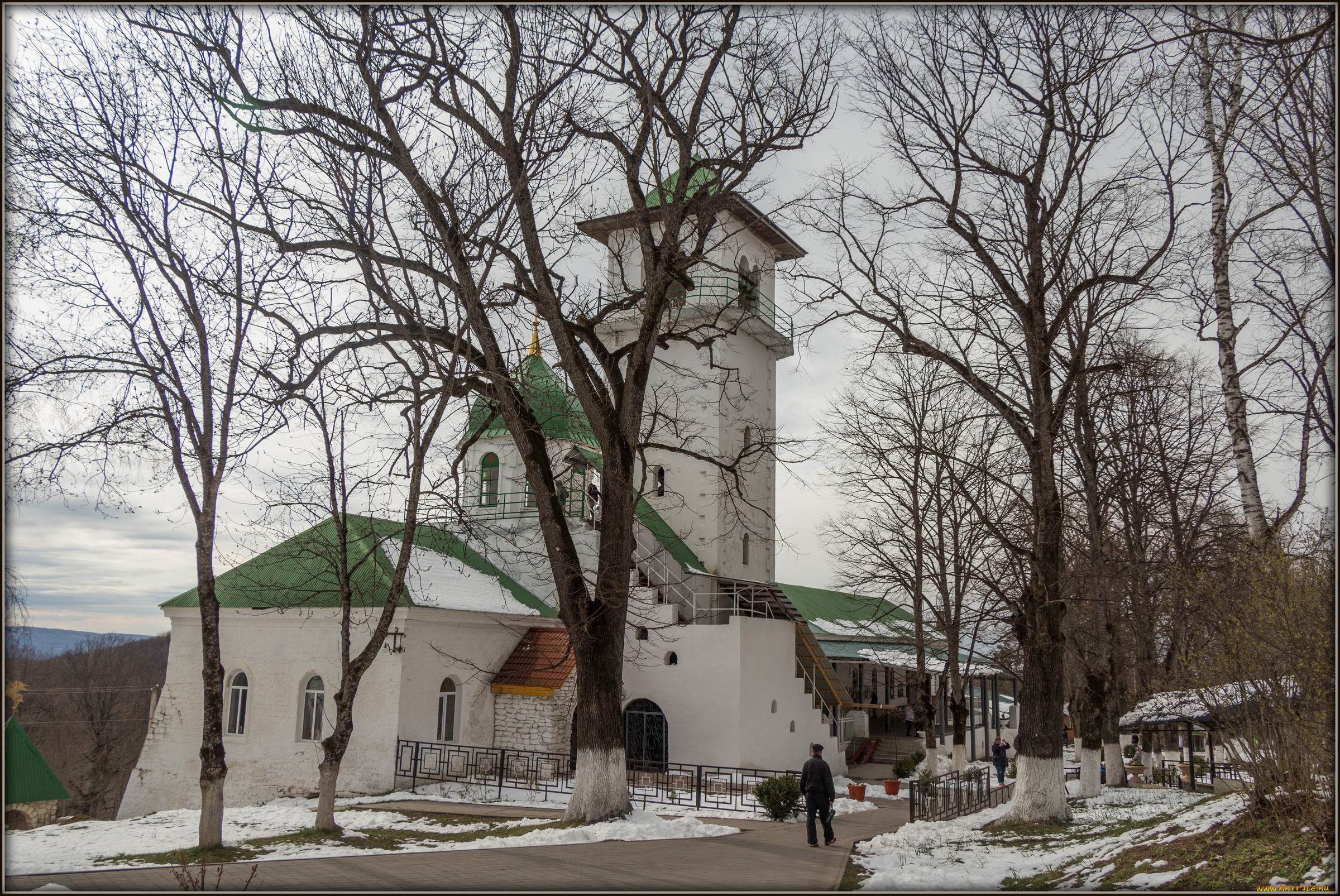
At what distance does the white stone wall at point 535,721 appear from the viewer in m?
20.0

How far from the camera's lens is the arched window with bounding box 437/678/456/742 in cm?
1942

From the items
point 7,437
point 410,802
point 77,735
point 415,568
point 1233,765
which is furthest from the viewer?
point 77,735

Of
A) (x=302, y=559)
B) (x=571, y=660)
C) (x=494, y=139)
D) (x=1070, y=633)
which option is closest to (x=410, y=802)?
(x=571, y=660)

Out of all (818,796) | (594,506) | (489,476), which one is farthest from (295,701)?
(818,796)

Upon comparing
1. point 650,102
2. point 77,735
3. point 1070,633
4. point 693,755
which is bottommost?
point 77,735

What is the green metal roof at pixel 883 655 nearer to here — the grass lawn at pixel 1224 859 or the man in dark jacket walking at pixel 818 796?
the man in dark jacket walking at pixel 818 796

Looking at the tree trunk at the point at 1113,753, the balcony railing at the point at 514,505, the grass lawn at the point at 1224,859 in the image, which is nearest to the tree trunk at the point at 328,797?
the grass lawn at the point at 1224,859

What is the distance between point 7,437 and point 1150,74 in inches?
572

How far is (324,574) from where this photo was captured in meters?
20.4

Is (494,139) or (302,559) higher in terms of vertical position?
(494,139)

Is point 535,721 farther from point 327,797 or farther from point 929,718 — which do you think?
point 929,718

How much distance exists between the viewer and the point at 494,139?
12.8 metres

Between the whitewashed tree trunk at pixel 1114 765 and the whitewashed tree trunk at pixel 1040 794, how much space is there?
9.46m

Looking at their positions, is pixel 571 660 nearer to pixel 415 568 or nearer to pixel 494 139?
pixel 415 568
